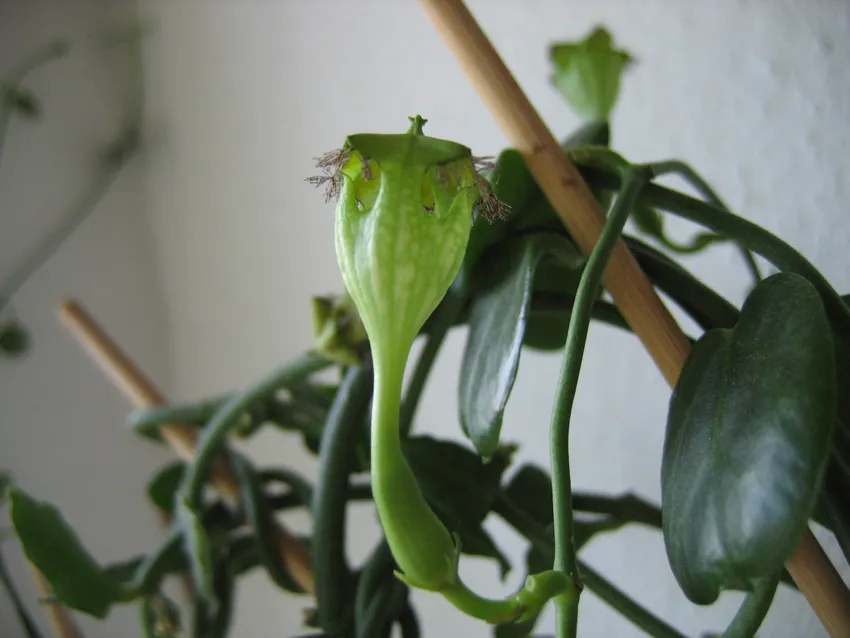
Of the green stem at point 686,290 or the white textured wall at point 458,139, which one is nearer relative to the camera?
the green stem at point 686,290

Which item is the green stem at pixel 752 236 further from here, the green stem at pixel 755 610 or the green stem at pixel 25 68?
the green stem at pixel 25 68

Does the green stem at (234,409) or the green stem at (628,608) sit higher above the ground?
the green stem at (234,409)

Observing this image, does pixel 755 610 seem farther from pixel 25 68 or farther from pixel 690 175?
pixel 25 68

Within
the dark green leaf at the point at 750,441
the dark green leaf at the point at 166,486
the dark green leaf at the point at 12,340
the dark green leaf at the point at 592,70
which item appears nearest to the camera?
the dark green leaf at the point at 750,441

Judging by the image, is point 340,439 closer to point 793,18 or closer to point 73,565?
point 73,565

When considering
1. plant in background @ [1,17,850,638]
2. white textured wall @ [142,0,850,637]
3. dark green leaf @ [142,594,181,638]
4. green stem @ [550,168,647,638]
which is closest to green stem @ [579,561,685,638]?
plant in background @ [1,17,850,638]

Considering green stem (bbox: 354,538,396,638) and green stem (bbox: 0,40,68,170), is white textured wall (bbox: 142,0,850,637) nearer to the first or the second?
green stem (bbox: 0,40,68,170)

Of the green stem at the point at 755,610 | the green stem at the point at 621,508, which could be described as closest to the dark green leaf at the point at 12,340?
the green stem at the point at 621,508

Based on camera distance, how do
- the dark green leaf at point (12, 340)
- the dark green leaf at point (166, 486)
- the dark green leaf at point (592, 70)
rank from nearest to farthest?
the dark green leaf at point (592, 70) < the dark green leaf at point (166, 486) < the dark green leaf at point (12, 340)
